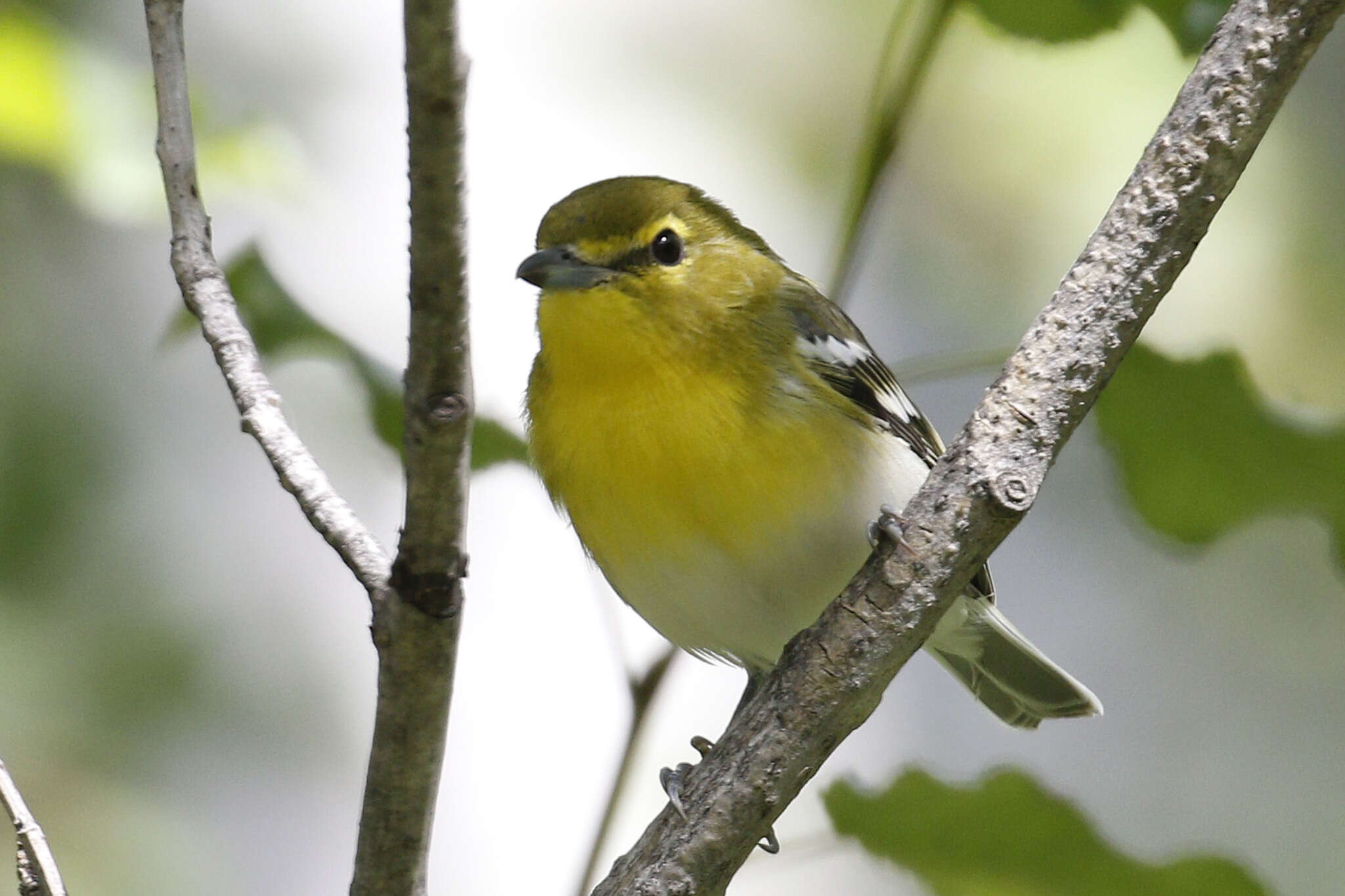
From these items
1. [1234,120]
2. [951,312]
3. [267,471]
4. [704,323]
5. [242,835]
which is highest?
[951,312]

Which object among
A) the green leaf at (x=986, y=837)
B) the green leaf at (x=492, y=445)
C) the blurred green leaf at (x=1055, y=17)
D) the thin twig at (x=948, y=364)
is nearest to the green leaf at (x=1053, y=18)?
the blurred green leaf at (x=1055, y=17)

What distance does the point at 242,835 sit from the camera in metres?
4.49

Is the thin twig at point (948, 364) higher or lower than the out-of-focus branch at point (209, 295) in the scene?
higher

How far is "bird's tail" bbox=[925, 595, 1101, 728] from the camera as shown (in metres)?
3.09

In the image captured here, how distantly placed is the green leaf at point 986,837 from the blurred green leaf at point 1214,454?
56 centimetres

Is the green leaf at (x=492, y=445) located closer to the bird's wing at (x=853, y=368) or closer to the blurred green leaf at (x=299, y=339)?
the blurred green leaf at (x=299, y=339)

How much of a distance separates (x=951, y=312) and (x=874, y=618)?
337 cm

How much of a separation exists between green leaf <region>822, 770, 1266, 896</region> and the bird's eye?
1125 millimetres

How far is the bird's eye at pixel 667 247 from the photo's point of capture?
269cm

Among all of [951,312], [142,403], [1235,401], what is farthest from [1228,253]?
[142,403]

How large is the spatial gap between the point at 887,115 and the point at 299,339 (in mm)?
1215

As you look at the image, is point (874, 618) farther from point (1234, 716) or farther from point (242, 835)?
point (1234, 716)

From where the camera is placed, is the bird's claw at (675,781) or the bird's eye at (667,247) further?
the bird's eye at (667,247)

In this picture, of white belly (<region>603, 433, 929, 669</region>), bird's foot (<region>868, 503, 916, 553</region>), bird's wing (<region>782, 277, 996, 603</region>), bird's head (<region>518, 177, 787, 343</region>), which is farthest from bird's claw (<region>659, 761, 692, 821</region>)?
bird's head (<region>518, 177, 787, 343</region>)
